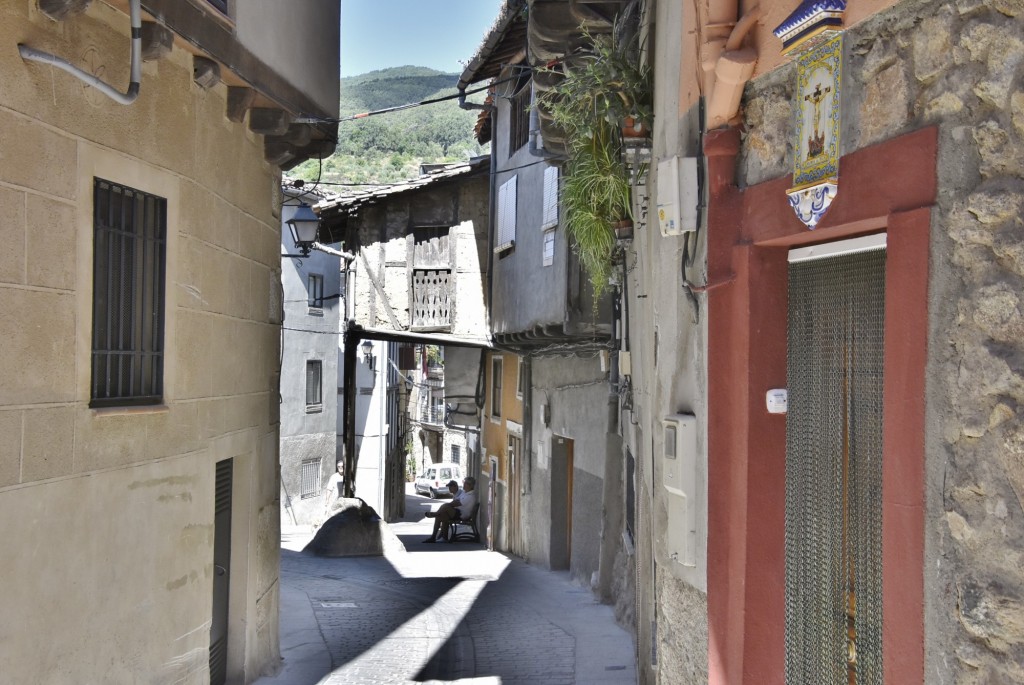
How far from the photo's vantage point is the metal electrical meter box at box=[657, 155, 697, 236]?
5398 mm

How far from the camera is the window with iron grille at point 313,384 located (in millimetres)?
29438

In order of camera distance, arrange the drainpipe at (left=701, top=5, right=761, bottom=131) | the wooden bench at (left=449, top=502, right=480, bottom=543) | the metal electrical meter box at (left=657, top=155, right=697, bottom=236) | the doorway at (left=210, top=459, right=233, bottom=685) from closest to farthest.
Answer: the drainpipe at (left=701, top=5, right=761, bottom=131) < the metal electrical meter box at (left=657, top=155, right=697, bottom=236) < the doorway at (left=210, top=459, right=233, bottom=685) < the wooden bench at (left=449, top=502, right=480, bottom=543)

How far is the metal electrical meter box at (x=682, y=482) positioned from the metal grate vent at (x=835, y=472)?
67cm

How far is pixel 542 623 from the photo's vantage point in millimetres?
11359

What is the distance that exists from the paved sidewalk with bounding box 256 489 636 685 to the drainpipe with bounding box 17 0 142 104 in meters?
5.27

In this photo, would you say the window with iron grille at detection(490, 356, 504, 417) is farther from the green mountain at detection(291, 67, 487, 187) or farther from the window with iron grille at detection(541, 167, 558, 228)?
the green mountain at detection(291, 67, 487, 187)

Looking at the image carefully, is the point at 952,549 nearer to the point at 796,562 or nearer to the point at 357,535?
the point at 796,562

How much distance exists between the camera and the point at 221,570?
895 centimetres

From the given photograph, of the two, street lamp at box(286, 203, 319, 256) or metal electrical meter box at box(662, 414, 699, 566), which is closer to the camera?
metal electrical meter box at box(662, 414, 699, 566)

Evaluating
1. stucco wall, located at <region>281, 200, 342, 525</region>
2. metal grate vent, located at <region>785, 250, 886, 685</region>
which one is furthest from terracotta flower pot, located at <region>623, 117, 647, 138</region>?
stucco wall, located at <region>281, 200, 342, 525</region>

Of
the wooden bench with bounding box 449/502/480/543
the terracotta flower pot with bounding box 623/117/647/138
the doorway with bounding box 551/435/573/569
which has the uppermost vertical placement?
the terracotta flower pot with bounding box 623/117/647/138

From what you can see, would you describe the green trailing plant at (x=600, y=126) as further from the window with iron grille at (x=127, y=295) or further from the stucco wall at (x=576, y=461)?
the stucco wall at (x=576, y=461)

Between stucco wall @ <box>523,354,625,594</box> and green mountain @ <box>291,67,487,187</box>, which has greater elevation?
green mountain @ <box>291,67,487,187</box>

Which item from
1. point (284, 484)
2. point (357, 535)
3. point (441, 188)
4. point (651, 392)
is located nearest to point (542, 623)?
point (651, 392)
